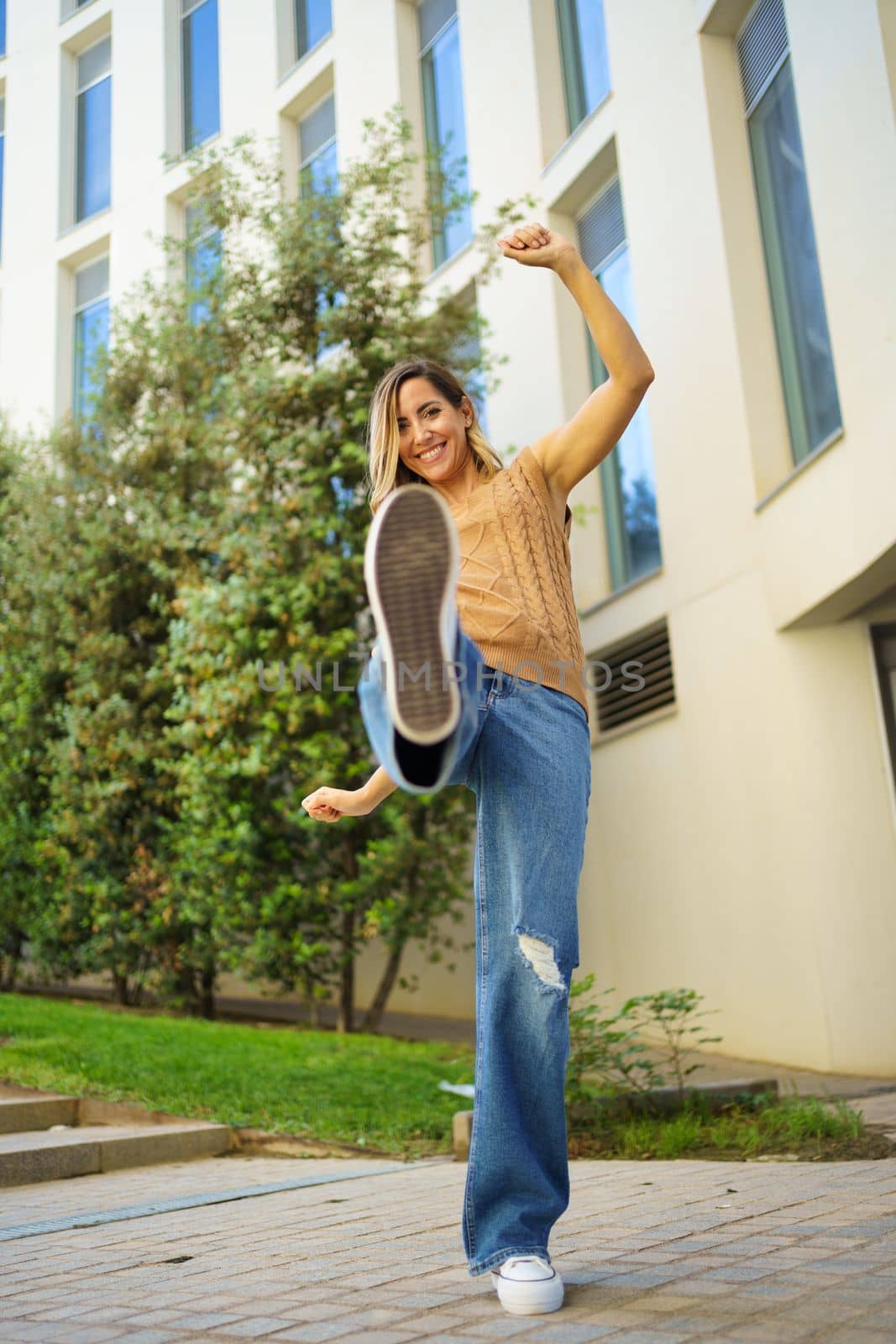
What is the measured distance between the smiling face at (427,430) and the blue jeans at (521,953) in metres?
0.49

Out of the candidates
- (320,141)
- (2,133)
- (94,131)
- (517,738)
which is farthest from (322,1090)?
(2,133)

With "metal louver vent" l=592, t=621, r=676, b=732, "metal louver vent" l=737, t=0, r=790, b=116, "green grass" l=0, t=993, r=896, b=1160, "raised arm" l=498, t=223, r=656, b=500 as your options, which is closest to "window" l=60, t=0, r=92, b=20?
"metal louver vent" l=737, t=0, r=790, b=116

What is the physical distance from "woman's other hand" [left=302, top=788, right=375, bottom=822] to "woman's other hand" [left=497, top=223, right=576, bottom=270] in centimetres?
111

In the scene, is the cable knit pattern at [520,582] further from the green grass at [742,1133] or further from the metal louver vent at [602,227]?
the metal louver vent at [602,227]

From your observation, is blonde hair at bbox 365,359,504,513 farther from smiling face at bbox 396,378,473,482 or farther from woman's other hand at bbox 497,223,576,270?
woman's other hand at bbox 497,223,576,270

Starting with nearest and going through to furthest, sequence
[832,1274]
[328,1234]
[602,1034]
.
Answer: [832,1274] → [328,1234] → [602,1034]

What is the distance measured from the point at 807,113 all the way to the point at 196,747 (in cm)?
550

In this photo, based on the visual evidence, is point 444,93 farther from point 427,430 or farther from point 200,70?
point 427,430

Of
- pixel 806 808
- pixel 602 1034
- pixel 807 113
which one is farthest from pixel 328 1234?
pixel 807 113

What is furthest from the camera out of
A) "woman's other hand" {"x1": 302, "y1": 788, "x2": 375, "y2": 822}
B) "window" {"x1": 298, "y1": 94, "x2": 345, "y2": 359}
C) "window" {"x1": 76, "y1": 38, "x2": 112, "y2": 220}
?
"window" {"x1": 76, "y1": 38, "x2": 112, "y2": 220}

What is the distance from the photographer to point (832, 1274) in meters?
2.17

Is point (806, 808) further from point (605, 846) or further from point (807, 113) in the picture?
point (807, 113)

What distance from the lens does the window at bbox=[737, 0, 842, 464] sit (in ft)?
23.0

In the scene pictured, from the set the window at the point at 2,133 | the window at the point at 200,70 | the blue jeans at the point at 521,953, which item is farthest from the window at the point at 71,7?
the blue jeans at the point at 521,953
